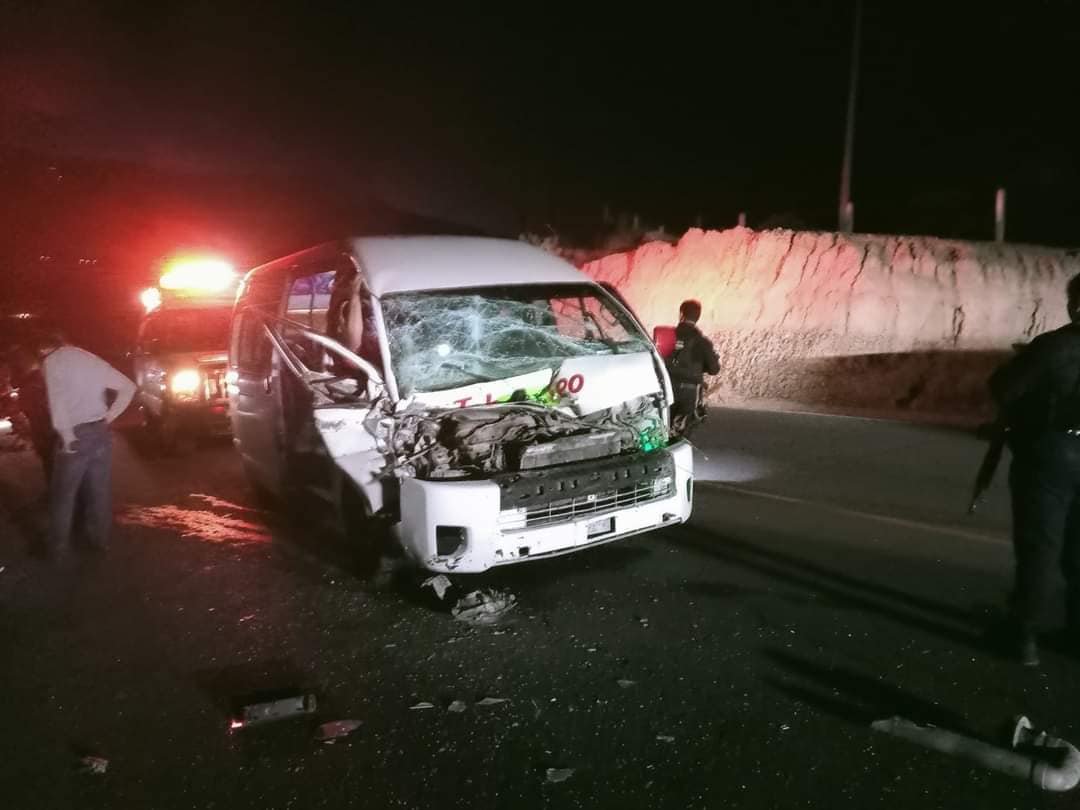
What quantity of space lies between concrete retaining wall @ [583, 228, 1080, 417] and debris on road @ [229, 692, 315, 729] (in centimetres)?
1147

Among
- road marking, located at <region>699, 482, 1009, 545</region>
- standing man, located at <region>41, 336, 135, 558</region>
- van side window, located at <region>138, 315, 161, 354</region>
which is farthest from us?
van side window, located at <region>138, 315, 161, 354</region>

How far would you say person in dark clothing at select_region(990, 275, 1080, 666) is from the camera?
12.7 feet

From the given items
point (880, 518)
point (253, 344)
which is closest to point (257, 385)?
point (253, 344)

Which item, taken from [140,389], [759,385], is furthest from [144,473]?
[759,385]

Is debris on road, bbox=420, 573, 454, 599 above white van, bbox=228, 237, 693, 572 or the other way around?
the other way around

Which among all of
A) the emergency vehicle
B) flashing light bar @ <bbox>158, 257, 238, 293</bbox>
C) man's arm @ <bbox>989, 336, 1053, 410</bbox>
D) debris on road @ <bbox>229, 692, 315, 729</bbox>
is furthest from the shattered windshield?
flashing light bar @ <bbox>158, 257, 238, 293</bbox>

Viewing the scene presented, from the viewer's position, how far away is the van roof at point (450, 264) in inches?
221

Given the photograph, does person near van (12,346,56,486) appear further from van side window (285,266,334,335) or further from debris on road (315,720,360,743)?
debris on road (315,720,360,743)

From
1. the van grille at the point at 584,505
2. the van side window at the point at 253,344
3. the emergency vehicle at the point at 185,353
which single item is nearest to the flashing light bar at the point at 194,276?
the emergency vehicle at the point at 185,353

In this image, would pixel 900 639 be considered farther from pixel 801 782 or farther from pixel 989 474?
pixel 801 782

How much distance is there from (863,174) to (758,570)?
980 inches

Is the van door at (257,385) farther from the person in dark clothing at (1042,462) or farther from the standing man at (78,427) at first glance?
the person in dark clothing at (1042,462)

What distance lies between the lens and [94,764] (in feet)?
11.3

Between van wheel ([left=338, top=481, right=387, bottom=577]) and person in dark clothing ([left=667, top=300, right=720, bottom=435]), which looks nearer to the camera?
van wheel ([left=338, top=481, right=387, bottom=577])
